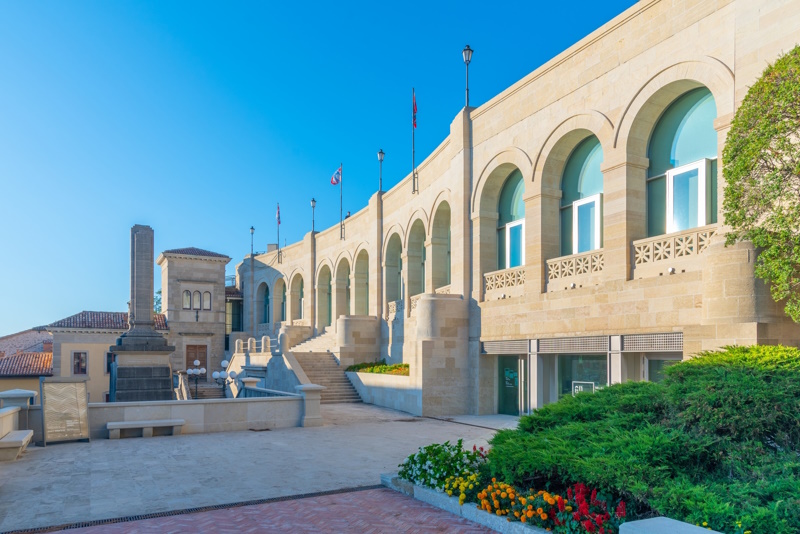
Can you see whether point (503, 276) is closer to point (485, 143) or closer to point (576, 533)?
point (485, 143)

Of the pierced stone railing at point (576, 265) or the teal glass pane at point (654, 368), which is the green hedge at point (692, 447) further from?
the pierced stone railing at point (576, 265)

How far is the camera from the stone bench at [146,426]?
1491 centimetres

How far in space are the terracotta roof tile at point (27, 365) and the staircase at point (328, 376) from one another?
27941 millimetres

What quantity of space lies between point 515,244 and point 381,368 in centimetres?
890

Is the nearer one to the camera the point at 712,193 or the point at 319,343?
the point at 712,193

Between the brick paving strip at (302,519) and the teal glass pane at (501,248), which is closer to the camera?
the brick paving strip at (302,519)

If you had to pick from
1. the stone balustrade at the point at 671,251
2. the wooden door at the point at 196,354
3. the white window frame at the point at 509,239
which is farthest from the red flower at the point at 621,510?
the wooden door at the point at 196,354

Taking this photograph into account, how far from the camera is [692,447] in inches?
278

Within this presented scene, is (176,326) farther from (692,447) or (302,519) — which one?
(692,447)

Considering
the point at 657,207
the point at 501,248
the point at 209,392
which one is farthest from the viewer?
the point at 209,392

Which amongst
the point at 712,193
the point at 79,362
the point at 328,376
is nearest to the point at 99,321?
the point at 79,362

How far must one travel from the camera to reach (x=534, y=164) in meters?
19.2

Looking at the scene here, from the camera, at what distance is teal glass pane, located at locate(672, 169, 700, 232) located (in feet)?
49.5

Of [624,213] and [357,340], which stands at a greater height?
[624,213]
